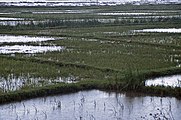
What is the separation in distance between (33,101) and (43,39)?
421 inches

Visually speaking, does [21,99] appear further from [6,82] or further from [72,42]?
[72,42]

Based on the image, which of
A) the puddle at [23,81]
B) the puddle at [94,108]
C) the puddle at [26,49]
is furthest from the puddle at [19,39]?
the puddle at [94,108]

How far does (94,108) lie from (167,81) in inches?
115

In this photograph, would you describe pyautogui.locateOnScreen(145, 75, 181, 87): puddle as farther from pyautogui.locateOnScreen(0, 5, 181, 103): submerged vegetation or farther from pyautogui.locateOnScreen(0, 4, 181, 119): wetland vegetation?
pyautogui.locateOnScreen(0, 5, 181, 103): submerged vegetation

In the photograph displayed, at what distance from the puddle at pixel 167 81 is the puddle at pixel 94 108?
1105mm

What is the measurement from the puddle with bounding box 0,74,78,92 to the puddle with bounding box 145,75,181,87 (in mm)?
1902

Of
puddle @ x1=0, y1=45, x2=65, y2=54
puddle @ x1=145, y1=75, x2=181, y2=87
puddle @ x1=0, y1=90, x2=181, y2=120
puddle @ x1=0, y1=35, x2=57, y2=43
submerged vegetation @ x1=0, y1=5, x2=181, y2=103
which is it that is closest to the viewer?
puddle @ x1=0, y1=90, x2=181, y2=120

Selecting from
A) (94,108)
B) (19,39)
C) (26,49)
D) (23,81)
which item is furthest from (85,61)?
(19,39)

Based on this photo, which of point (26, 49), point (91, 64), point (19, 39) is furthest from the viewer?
point (19, 39)

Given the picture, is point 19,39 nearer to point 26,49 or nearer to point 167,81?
point 26,49

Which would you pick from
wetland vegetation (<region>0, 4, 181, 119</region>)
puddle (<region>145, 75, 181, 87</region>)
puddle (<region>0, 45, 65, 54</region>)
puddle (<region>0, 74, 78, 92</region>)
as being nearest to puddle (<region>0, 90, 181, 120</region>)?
wetland vegetation (<region>0, 4, 181, 119</region>)

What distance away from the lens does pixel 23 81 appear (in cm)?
955

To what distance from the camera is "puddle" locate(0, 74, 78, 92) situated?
8.92m

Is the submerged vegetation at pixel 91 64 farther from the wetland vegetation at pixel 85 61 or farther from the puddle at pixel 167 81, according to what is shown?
the puddle at pixel 167 81
